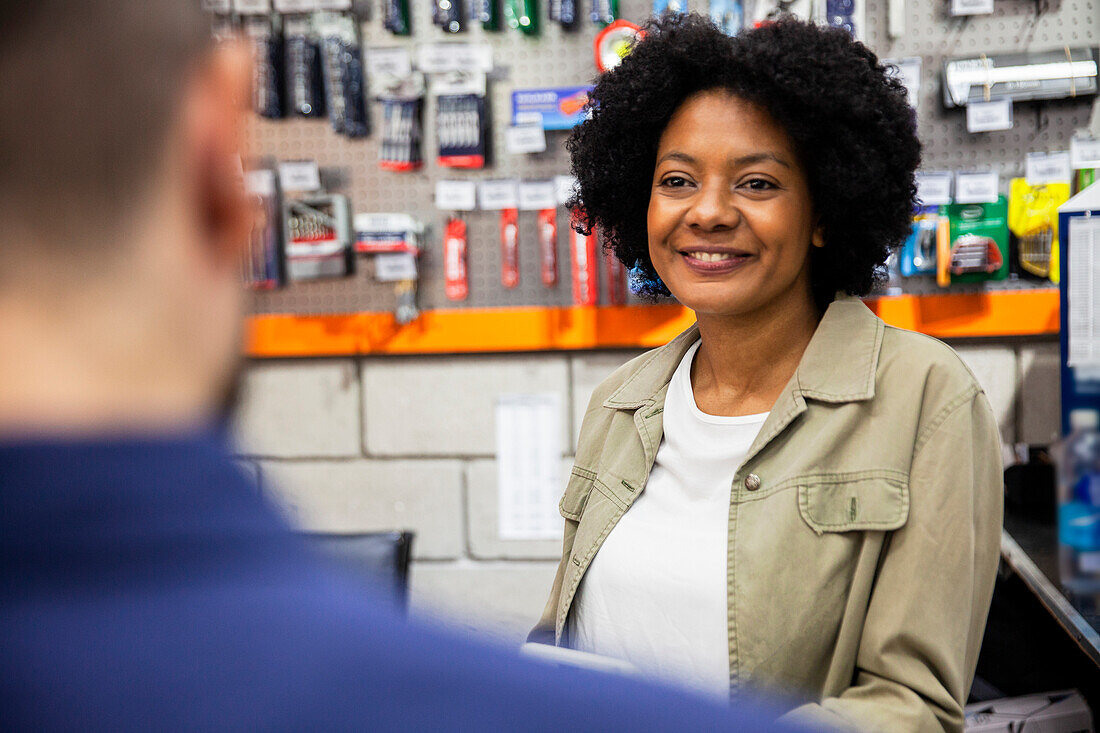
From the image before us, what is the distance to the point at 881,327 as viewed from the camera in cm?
124

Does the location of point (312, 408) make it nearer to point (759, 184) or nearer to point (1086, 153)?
point (759, 184)

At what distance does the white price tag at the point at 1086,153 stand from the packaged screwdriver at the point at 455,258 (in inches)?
78.4

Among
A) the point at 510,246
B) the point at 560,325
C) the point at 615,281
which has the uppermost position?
the point at 510,246

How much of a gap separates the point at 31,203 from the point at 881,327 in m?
1.17

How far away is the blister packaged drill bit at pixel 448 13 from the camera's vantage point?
2865 millimetres

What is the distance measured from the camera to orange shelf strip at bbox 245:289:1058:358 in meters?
2.71

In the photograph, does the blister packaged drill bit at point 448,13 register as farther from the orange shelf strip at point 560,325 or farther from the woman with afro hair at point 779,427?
the woman with afro hair at point 779,427

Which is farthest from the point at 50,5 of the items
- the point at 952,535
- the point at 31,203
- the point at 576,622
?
the point at 576,622

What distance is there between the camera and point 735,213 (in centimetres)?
131

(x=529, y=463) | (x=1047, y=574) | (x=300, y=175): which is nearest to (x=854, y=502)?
(x=1047, y=574)

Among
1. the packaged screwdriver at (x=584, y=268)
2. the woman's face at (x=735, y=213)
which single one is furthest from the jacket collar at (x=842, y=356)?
the packaged screwdriver at (x=584, y=268)

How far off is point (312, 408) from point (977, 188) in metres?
2.38

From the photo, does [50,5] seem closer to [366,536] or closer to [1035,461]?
[366,536]

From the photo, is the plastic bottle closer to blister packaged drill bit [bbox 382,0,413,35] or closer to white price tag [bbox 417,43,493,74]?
white price tag [bbox 417,43,493,74]
